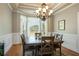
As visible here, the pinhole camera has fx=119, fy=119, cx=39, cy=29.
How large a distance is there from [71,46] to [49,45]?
2.13 metres

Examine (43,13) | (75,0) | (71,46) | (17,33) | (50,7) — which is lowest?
(71,46)

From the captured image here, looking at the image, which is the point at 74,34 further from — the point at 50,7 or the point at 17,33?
the point at 17,33

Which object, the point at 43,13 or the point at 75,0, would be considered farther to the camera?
the point at 43,13

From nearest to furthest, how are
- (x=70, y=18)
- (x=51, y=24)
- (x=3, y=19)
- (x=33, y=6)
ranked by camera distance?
1. (x=3, y=19)
2. (x=70, y=18)
3. (x=33, y=6)
4. (x=51, y=24)

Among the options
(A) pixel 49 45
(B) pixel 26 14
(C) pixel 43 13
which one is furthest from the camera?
(B) pixel 26 14

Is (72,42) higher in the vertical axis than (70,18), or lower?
lower

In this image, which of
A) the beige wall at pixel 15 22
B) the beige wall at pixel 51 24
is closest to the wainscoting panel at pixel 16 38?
the beige wall at pixel 15 22

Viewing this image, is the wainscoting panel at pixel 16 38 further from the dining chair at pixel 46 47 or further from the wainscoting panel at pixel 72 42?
the dining chair at pixel 46 47

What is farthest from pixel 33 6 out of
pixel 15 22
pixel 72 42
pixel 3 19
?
pixel 72 42

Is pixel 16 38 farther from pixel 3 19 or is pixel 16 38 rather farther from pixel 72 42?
pixel 72 42

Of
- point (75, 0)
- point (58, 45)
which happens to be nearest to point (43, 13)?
point (58, 45)

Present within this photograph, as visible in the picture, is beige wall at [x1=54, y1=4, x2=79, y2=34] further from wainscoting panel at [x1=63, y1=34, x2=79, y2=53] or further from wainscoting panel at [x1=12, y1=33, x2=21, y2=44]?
wainscoting panel at [x1=12, y1=33, x2=21, y2=44]

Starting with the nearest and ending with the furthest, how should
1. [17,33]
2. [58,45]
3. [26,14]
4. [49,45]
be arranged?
[49,45] → [58,45] → [17,33] → [26,14]

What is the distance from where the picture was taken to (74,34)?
481 centimetres
